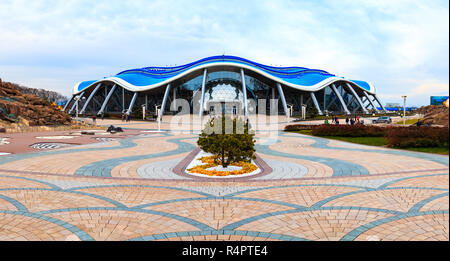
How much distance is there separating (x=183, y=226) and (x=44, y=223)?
2.70 m

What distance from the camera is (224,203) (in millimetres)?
6941

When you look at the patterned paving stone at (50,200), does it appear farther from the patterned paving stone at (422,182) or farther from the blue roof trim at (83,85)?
the blue roof trim at (83,85)

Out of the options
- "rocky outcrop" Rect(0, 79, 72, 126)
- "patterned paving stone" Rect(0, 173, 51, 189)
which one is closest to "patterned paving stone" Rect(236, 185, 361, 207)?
"patterned paving stone" Rect(0, 173, 51, 189)

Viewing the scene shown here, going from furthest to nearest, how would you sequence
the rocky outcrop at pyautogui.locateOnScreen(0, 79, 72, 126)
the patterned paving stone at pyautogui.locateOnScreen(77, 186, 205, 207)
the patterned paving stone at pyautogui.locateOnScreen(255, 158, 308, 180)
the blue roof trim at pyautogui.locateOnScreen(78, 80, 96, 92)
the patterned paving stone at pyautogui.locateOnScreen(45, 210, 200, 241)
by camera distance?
the blue roof trim at pyautogui.locateOnScreen(78, 80, 96, 92) → the rocky outcrop at pyautogui.locateOnScreen(0, 79, 72, 126) → the patterned paving stone at pyautogui.locateOnScreen(255, 158, 308, 180) → the patterned paving stone at pyautogui.locateOnScreen(77, 186, 205, 207) → the patterned paving stone at pyautogui.locateOnScreen(45, 210, 200, 241)

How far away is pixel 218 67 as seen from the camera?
67.2 metres

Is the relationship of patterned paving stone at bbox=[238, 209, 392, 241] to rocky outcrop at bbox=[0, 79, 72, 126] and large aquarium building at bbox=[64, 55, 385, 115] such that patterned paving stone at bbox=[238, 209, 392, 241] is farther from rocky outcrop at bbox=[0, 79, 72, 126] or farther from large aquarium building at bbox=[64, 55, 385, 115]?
large aquarium building at bbox=[64, 55, 385, 115]

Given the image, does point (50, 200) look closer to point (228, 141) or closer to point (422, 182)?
point (228, 141)

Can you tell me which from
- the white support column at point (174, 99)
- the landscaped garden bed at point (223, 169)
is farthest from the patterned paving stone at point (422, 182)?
the white support column at point (174, 99)

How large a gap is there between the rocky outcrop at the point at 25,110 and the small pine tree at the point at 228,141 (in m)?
27.9

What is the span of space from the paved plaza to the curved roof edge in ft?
182

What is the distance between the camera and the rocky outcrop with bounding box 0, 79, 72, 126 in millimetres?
30656

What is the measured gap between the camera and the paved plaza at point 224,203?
521cm

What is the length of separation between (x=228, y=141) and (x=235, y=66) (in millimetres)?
56660
